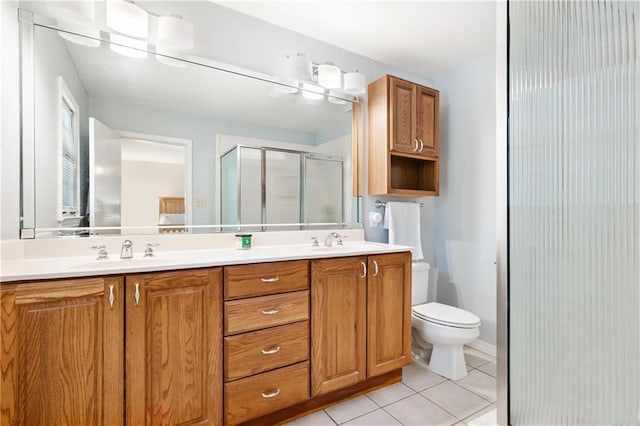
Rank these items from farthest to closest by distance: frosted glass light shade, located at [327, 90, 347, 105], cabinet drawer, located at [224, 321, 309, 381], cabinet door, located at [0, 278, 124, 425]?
frosted glass light shade, located at [327, 90, 347, 105], cabinet drawer, located at [224, 321, 309, 381], cabinet door, located at [0, 278, 124, 425]

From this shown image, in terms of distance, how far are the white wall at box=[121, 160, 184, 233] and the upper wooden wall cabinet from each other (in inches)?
55.9

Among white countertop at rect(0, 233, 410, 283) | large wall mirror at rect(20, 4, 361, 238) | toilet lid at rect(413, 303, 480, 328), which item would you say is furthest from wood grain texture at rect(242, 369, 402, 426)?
large wall mirror at rect(20, 4, 361, 238)

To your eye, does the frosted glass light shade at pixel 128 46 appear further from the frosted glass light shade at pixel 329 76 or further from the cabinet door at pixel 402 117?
the cabinet door at pixel 402 117

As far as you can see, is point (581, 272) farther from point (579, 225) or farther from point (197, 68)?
point (197, 68)

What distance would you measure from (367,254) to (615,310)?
1192 mm

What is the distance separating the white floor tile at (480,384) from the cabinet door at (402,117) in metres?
1.66

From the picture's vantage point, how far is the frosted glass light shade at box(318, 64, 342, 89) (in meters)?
2.16

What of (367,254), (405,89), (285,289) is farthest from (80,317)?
(405,89)

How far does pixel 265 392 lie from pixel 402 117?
2038 mm

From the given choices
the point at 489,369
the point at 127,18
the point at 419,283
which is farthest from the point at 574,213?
the point at 127,18

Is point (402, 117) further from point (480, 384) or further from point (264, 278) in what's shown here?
point (480, 384)

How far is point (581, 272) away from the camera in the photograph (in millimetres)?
682

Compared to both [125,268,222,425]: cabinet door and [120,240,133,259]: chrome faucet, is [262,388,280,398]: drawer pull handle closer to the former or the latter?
[125,268,222,425]: cabinet door

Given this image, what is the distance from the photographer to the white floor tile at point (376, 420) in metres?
1.56
